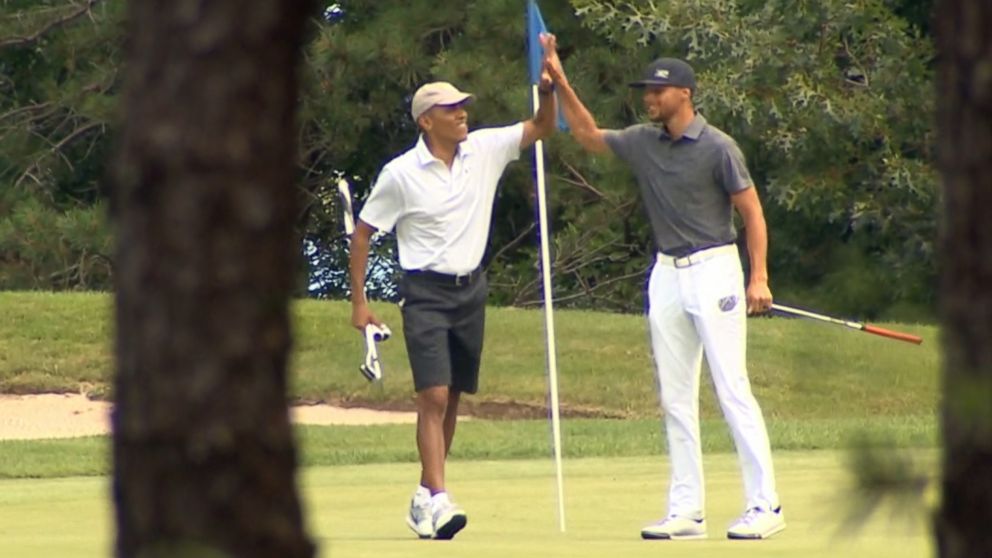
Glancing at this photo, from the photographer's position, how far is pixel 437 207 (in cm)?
901

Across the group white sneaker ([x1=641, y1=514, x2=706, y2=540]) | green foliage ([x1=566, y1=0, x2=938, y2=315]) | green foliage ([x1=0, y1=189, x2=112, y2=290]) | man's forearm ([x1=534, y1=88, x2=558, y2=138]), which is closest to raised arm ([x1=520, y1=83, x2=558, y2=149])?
man's forearm ([x1=534, y1=88, x2=558, y2=138])

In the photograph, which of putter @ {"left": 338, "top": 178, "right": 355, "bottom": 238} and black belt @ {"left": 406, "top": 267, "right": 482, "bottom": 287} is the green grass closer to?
putter @ {"left": 338, "top": 178, "right": 355, "bottom": 238}

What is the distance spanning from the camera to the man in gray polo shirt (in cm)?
865

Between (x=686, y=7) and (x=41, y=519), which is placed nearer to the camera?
(x=41, y=519)

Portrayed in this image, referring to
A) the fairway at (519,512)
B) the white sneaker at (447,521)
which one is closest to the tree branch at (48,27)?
the fairway at (519,512)

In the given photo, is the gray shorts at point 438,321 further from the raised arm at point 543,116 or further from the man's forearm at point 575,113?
the man's forearm at point 575,113

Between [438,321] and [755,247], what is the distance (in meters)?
1.23

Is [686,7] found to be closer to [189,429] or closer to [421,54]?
[421,54]

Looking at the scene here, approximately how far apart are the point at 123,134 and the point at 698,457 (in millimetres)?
6279

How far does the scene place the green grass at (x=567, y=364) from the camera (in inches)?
794

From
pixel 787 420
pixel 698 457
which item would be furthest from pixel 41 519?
pixel 787 420

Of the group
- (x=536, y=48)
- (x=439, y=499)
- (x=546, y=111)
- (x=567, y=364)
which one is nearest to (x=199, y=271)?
(x=439, y=499)

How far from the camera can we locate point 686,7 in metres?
27.0

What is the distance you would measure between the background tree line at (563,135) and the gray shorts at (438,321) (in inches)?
602
